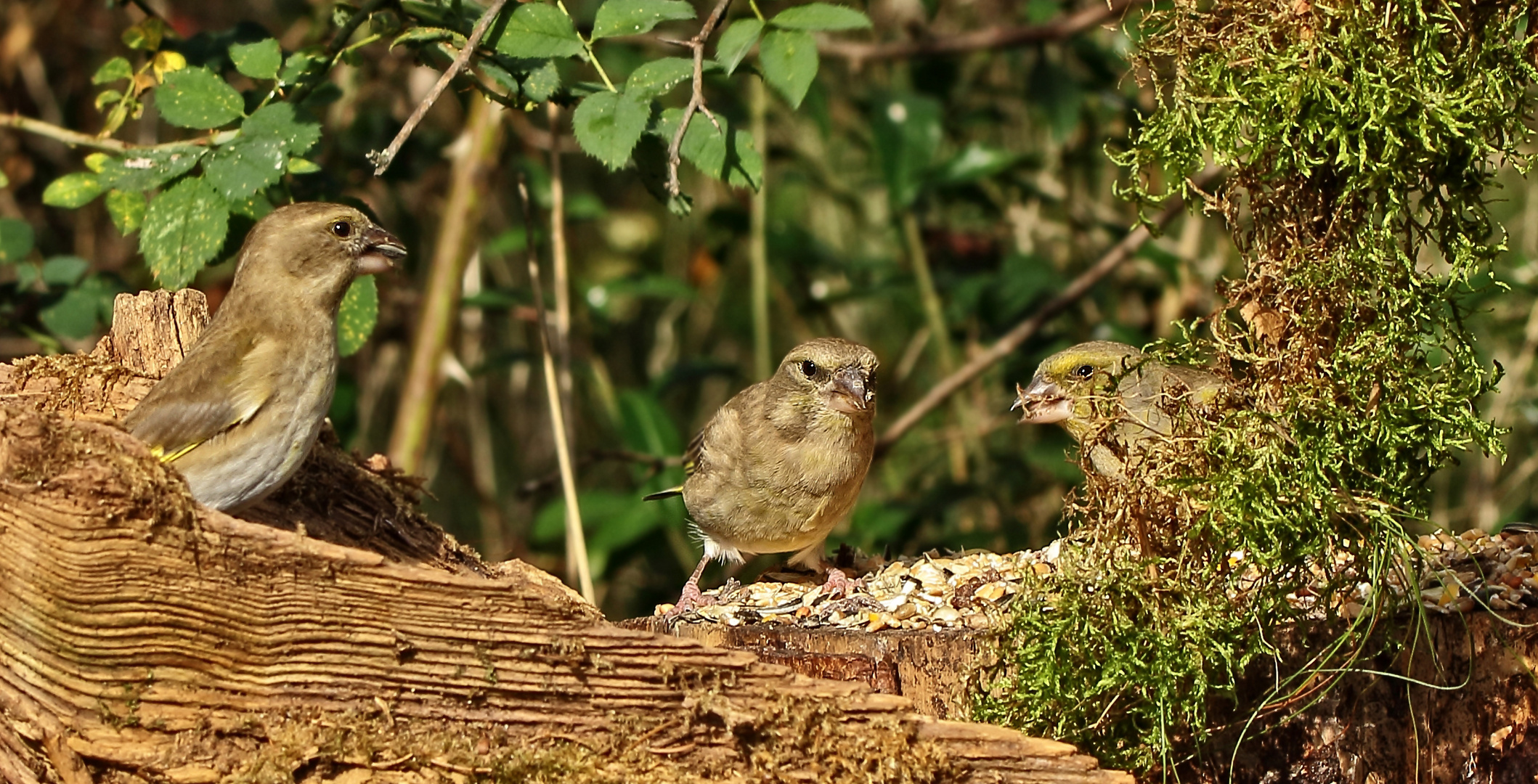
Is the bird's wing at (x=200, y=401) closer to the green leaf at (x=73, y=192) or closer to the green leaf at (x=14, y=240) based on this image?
the green leaf at (x=73, y=192)

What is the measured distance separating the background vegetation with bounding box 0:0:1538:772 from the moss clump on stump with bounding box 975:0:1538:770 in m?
1.26

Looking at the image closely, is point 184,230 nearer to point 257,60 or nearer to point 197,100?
point 197,100

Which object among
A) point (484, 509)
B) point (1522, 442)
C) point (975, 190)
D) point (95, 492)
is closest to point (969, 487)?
point (975, 190)

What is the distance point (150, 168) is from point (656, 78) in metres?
1.46

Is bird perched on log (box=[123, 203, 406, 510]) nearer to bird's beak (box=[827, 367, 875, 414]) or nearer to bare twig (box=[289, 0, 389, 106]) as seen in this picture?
bare twig (box=[289, 0, 389, 106])

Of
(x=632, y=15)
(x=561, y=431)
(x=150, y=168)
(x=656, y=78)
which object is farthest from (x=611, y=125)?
(x=561, y=431)

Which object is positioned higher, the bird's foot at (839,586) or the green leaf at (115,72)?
the green leaf at (115,72)

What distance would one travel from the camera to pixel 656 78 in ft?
13.3

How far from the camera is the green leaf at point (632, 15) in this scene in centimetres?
404

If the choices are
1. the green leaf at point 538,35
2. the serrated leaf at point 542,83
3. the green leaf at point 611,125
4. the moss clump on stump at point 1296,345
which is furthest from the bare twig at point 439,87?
the moss clump on stump at point 1296,345

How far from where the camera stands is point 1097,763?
10.0 feet

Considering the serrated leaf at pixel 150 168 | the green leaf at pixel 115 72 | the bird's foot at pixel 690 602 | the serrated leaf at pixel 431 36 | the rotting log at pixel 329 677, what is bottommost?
the rotting log at pixel 329 677

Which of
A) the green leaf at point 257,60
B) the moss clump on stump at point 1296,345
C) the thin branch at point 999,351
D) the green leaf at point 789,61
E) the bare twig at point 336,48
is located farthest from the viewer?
the thin branch at point 999,351

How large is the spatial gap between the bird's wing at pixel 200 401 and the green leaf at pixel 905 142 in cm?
369
